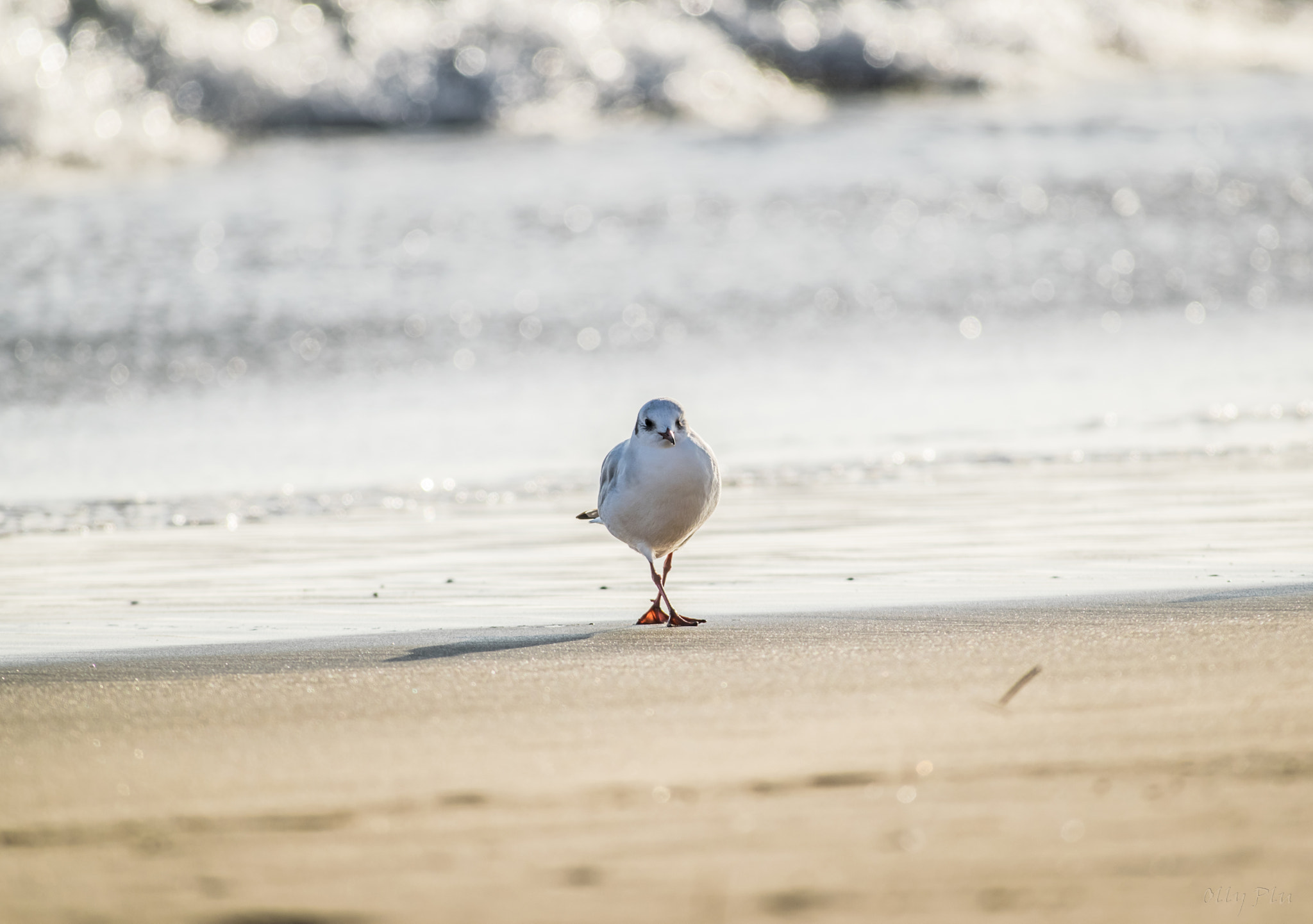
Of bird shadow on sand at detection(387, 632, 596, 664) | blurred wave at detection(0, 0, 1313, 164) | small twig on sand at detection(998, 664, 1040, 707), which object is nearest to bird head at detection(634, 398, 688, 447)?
bird shadow on sand at detection(387, 632, 596, 664)

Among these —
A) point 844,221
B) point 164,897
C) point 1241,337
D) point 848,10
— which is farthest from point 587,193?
point 164,897

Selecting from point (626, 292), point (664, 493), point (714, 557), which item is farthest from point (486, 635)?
point (626, 292)

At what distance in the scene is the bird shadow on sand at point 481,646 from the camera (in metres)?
4.58

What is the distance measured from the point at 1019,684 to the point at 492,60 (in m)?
16.3

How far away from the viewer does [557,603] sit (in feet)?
18.1

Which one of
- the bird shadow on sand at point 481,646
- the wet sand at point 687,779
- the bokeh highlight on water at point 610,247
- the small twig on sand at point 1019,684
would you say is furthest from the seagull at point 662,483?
the bokeh highlight on water at point 610,247

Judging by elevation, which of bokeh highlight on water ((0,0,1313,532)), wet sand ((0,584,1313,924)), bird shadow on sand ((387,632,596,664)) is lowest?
wet sand ((0,584,1313,924))

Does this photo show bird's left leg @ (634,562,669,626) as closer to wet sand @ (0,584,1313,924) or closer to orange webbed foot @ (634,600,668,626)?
orange webbed foot @ (634,600,668,626)

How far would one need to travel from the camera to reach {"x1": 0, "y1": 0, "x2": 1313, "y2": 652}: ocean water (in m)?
6.53

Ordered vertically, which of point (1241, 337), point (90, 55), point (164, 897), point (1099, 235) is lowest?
point (164, 897)

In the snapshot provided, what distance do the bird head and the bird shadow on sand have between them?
0.78 m

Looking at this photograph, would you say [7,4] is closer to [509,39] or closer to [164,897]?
[509,39]

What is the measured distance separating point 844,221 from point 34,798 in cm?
1221

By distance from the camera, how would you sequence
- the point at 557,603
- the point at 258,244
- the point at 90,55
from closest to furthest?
1. the point at 557,603
2. the point at 258,244
3. the point at 90,55
